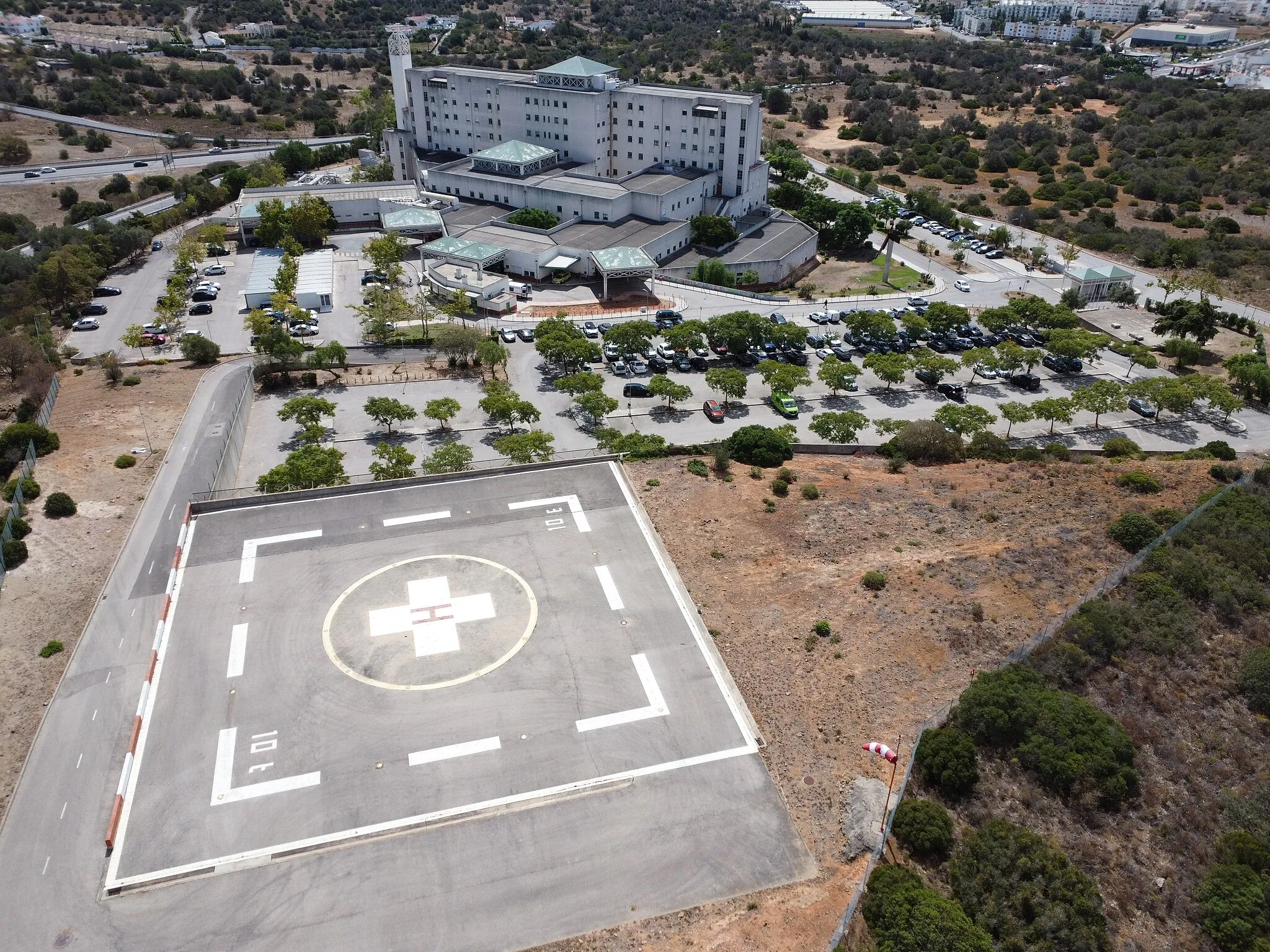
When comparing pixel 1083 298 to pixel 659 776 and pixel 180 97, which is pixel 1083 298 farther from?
pixel 180 97

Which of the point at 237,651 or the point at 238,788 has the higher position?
the point at 237,651

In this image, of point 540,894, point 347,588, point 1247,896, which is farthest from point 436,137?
point 1247,896

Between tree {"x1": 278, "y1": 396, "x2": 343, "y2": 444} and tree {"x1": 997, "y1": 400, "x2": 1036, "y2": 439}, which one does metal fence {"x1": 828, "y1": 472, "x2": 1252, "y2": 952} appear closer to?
tree {"x1": 997, "y1": 400, "x2": 1036, "y2": 439}

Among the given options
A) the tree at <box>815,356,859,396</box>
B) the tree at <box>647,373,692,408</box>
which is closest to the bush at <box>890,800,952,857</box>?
the tree at <box>647,373,692,408</box>

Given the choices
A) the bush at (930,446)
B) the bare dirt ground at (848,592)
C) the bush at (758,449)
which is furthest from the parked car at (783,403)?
the bush at (758,449)

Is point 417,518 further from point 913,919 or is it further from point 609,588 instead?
point 913,919

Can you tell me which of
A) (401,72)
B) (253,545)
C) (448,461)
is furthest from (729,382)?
(401,72)
